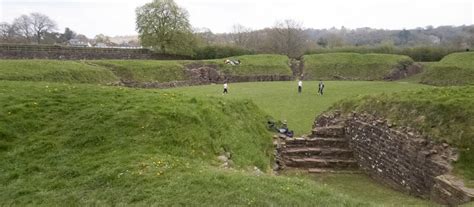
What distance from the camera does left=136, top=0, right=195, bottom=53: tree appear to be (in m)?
50.9

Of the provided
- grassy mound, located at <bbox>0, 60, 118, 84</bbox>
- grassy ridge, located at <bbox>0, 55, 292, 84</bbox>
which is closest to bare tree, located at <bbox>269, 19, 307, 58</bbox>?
grassy ridge, located at <bbox>0, 55, 292, 84</bbox>

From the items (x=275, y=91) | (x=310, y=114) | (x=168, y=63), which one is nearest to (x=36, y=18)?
(x=168, y=63)

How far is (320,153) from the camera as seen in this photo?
558 inches

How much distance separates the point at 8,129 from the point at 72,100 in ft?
7.27

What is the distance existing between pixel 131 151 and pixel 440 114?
8419 millimetres

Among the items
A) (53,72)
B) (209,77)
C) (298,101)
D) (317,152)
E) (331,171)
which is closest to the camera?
(331,171)

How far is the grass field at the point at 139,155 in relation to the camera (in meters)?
7.86

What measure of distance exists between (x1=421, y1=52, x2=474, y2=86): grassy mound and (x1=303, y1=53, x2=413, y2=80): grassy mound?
17.5 ft

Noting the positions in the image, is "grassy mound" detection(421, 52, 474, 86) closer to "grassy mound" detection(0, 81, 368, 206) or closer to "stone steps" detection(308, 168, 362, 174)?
"stone steps" detection(308, 168, 362, 174)

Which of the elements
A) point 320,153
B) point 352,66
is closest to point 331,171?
point 320,153

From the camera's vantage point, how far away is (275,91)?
107ft

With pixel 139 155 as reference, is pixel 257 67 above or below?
below

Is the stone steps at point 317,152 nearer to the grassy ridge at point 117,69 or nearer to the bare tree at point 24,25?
the grassy ridge at point 117,69

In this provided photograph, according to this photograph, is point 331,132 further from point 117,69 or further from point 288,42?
point 288,42
